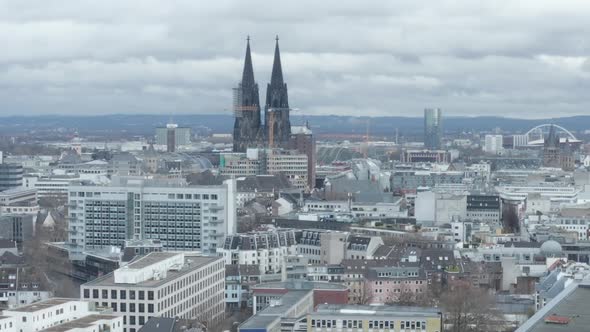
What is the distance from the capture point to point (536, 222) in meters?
85.1

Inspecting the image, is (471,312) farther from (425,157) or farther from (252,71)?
(425,157)

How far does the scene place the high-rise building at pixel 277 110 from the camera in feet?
446

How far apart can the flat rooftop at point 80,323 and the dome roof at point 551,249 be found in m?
27.1

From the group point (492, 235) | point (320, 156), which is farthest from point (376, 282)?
point (320, 156)

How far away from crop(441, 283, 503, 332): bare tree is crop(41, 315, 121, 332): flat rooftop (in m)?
12.2

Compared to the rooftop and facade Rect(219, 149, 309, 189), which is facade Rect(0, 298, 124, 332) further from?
facade Rect(219, 149, 309, 189)

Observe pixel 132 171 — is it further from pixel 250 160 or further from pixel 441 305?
pixel 441 305

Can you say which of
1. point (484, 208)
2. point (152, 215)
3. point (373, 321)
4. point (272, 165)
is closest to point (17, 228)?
point (152, 215)

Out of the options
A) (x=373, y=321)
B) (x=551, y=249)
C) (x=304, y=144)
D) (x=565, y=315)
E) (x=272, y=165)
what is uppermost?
(x=304, y=144)

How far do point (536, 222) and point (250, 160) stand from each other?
48.6m

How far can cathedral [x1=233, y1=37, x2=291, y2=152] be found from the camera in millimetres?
136000

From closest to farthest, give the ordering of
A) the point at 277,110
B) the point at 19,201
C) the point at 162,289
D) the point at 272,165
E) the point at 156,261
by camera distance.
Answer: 1. the point at 162,289
2. the point at 156,261
3. the point at 19,201
4. the point at 272,165
5. the point at 277,110

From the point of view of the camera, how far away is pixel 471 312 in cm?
5112

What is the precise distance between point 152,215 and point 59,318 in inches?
1049
